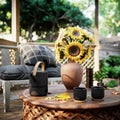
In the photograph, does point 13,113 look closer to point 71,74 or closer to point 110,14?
point 71,74

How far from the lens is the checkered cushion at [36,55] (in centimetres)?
372

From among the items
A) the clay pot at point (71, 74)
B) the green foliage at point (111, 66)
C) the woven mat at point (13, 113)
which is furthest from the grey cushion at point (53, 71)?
the green foliage at point (111, 66)

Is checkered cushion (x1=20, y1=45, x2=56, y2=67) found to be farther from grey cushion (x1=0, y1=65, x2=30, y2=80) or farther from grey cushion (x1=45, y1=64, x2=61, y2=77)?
grey cushion (x1=0, y1=65, x2=30, y2=80)

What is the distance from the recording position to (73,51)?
222 cm

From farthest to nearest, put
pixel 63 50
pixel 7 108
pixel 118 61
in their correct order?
pixel 118 61 → pixel 7 108 → pixel 63 50

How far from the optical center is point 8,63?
13.4 ft

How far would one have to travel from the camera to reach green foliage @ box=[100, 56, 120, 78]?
679 centimetres

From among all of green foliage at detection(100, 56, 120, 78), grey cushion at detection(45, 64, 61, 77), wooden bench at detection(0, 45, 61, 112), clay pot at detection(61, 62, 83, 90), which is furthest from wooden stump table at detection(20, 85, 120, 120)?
green foliage at detection(100, 56, 120, 78)

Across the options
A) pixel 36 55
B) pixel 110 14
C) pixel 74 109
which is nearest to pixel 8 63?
pixel 36 55

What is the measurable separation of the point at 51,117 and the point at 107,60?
583 cm

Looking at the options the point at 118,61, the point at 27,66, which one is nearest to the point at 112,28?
the point at 118,61

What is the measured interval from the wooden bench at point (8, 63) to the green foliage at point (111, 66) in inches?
106

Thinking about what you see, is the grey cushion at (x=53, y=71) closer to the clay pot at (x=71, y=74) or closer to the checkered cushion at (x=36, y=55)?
the checkered cushion at (x=36, y=55)

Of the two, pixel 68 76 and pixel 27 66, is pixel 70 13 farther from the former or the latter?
pixel 68 76
